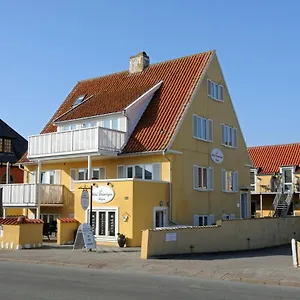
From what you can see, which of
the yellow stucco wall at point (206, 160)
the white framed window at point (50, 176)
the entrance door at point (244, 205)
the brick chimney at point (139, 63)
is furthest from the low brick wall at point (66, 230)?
the entrance door at point (244, 205)

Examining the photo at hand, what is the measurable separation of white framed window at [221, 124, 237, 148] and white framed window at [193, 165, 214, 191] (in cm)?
293

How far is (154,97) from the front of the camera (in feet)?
107

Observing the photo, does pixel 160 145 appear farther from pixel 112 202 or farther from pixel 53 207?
pixel 53 207

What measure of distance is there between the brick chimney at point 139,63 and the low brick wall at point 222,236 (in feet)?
46.4

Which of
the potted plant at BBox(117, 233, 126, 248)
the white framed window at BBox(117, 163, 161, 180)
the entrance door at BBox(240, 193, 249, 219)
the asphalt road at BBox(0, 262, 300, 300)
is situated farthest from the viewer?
the entrance door at BBox(240, 193, 249, 219)

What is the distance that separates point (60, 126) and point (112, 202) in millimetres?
9496

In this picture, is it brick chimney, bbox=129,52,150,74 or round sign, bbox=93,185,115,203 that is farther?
brick chimney, bbox=129,52,150,74

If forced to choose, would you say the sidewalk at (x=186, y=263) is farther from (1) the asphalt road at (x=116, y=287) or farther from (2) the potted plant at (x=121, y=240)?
(2) the potted plant at (x=121, y=240)

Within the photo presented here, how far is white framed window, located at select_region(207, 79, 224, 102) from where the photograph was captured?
110ft

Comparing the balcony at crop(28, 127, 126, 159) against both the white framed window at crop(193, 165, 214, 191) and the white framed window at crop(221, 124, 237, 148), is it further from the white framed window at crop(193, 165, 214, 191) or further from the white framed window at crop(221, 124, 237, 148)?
the white framed window at crop(221, 124, 237, 148)

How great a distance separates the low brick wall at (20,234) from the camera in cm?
2408

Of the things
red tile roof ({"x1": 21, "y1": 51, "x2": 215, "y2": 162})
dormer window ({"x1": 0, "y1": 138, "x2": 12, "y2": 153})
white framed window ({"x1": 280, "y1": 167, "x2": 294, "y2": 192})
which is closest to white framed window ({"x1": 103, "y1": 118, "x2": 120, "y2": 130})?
red tile roof ({"x1": 21, "y1": 51, "x2": 215, "y2": 162})

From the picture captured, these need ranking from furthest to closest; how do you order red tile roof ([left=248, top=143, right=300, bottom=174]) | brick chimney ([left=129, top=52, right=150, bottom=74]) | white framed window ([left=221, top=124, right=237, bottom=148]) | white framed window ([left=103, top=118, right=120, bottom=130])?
red tile roof ([left=248, top=143, right=300, bottom=174]), brick chimney ([left=129, top=52, right=150, bottom=74]), white framed window ([left=221, top=124, right=237, bottom=148]), white framed window ([left=103, top=118, right=120, bottom=130])

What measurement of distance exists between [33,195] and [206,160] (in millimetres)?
11266
